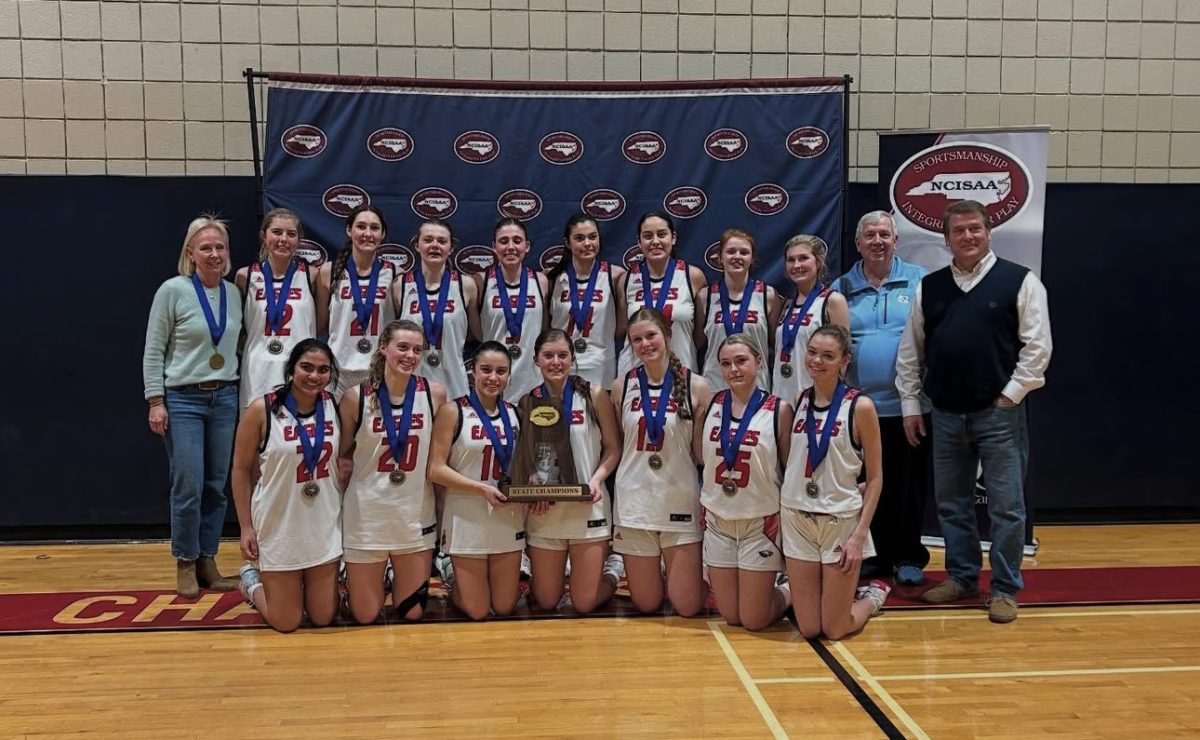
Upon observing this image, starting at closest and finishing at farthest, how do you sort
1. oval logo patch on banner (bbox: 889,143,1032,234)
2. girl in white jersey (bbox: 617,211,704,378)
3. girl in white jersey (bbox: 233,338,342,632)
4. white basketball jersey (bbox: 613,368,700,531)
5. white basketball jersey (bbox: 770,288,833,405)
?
girl in white jersey (bbox: 233,338,342,632), white basketball jersey (bbox: 613,368,700,531), white basketball jersey (bbox: 770,288,833,405), girl in white jersey (bbox: 617,211,704,378), oval logo patch on banner (bbox: 889,143,1032,234)

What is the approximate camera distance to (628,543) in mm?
4527

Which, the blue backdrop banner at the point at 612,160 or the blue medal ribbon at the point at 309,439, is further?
the blue backdrop banner at the point at 612,160

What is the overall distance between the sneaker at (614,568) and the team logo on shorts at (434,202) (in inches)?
97.0

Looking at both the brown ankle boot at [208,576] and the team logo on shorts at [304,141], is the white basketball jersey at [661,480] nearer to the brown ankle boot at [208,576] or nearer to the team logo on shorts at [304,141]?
the brown ankle boot at [208,576]

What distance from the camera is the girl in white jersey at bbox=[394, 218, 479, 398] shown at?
5090 mm

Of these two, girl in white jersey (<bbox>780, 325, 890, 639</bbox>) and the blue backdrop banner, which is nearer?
girl in white jersey (<bbox>780, 325, 890, 639</bbox>)

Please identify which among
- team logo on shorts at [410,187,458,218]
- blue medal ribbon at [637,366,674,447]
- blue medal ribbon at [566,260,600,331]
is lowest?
blue medal ribbon at [637,366,674,447]

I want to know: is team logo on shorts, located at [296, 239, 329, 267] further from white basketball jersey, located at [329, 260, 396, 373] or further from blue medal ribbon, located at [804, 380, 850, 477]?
blue medal ribbon, located at [804, 380, 850, 477]

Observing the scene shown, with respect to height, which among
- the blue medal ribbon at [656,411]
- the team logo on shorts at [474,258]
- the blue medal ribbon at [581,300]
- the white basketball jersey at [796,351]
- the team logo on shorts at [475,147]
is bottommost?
the blue medal ribbon at [656,411]

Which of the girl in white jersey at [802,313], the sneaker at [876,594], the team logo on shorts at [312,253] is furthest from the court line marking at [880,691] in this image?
the team logo on shorts at [312,253]

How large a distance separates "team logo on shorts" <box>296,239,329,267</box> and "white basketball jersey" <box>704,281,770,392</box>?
2487mm

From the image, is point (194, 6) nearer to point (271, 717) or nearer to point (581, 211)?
point (581, 211)

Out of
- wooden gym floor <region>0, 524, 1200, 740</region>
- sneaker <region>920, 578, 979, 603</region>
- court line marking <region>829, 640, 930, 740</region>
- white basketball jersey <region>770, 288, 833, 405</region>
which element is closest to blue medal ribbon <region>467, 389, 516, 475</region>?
wooden gym floor <region>0, 524, 1200, 740</region>

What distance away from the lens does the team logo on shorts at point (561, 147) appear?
19.5 ft
